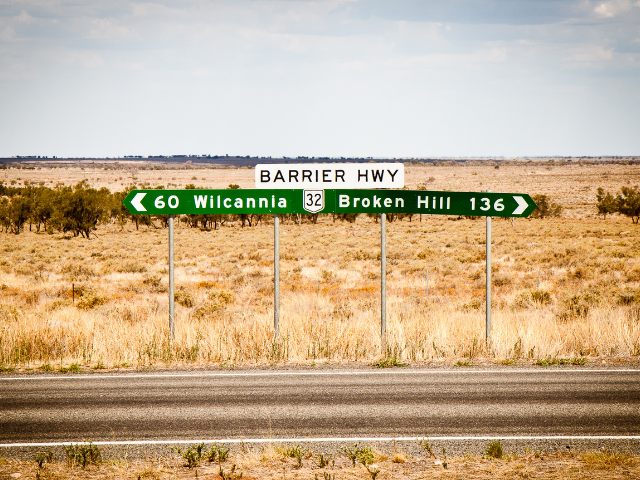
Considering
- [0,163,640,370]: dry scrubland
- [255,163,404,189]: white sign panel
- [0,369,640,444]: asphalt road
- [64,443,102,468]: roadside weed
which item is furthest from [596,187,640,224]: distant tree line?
[64,443,102,468]: roadside weed

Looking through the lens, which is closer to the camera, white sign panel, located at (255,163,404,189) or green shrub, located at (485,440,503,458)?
green shrub, located at (485,440,503,458)

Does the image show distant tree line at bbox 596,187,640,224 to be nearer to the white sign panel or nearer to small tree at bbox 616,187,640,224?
small tree at bbox 616,187,640,224

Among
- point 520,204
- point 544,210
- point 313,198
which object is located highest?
point 544,210

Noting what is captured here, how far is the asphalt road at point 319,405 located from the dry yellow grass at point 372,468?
85 cm

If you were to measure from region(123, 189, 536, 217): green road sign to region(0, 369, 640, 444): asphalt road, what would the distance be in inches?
145

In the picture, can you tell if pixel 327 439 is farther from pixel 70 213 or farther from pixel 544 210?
pixel 544 210

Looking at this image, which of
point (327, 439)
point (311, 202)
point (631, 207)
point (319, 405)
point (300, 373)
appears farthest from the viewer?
point (631, 207)

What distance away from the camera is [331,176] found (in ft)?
40.0

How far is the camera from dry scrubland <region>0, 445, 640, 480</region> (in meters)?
5.70

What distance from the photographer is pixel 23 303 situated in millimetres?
22406

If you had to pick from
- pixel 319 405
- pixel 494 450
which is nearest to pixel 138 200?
pixel 319 405

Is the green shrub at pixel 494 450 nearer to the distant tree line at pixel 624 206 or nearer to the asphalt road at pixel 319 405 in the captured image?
the asphalt road at pixel 319 405

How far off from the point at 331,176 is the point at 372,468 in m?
7.31

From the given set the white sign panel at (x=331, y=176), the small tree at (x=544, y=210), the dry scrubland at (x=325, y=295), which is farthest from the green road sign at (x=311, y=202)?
the small tree at (x=544, y=210)
